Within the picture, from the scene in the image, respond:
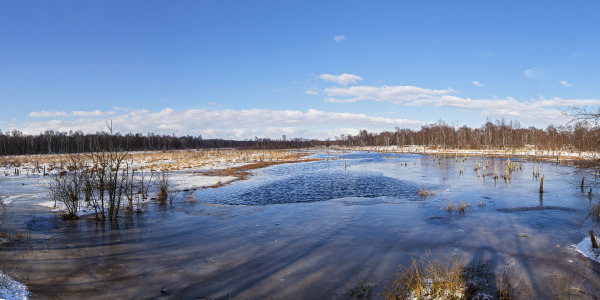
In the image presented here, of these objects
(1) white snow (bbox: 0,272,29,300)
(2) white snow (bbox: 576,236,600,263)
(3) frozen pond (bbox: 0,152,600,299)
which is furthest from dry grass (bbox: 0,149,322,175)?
(2) white snow (bbox: 576,236,600,263)

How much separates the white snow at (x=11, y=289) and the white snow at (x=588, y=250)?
46.6 feet

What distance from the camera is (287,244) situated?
34.5ft

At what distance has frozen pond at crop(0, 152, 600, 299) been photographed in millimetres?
7438

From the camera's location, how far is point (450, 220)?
13422 millimetres

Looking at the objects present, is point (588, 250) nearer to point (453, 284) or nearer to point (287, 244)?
point (453, 284)

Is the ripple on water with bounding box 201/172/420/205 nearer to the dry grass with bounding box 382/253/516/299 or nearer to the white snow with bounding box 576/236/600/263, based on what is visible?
the white snow with bounding box 576/236/600/263

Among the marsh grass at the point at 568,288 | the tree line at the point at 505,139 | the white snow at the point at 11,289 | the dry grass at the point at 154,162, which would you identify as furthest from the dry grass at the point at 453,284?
the tree line at the point at 505,139

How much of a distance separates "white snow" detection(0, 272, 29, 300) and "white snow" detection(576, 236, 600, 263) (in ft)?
46.6

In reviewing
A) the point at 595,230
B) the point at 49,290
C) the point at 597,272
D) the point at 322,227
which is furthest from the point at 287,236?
the point at 595,230

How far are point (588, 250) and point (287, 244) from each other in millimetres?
9241

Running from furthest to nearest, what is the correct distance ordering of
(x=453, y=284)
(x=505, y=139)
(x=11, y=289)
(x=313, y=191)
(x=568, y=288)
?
1. (x=505, y=139)
2. (x=313, y=191)
3. (x=568, y=288)
4. (x=11, y=289)
5. (x=453, y=284)

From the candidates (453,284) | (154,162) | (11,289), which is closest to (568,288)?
(453,284)

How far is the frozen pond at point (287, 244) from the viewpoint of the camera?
744cm

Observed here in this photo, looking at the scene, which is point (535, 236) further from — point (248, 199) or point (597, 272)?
point (248, 199)
